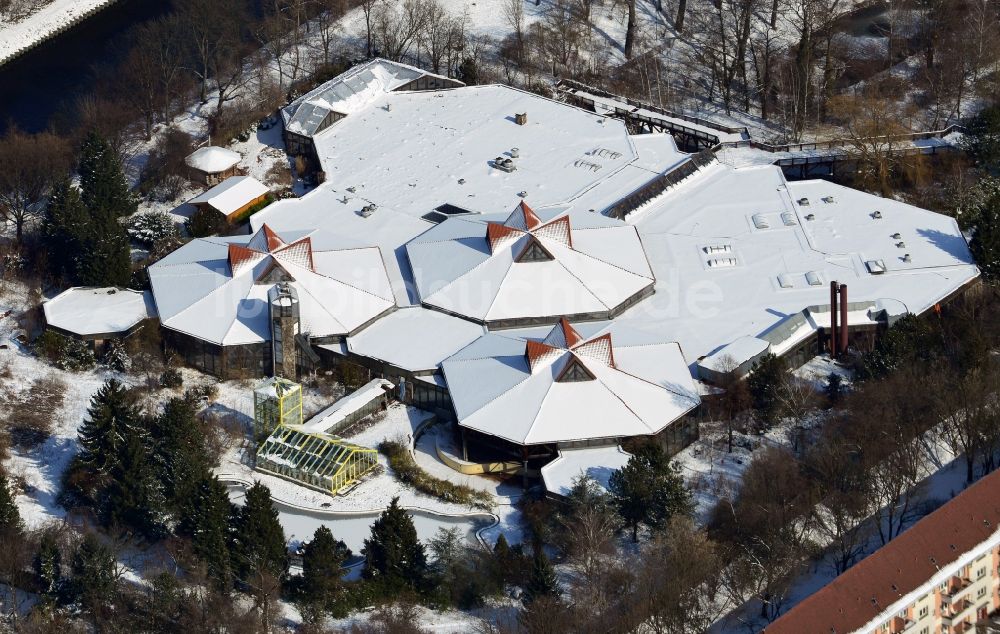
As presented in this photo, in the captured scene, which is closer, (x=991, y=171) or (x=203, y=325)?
(x=203, y=325)

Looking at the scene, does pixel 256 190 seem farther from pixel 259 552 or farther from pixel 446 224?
pixel 259 552

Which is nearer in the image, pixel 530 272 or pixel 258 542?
pixel 258 542

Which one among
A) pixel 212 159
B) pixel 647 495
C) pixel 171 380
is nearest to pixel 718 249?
pixel 647 495

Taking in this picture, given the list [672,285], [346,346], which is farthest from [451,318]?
[672,285]

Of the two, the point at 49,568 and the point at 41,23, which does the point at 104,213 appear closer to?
the point at 49,568

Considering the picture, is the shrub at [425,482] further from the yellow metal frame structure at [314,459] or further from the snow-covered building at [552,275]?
the snow-covered building at [552,275]

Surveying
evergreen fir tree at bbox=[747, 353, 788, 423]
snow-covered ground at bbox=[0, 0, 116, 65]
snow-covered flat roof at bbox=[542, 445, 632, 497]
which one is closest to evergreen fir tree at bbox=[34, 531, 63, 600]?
snow-covered flat roof at bbox=[542, 445, 632, 497]
